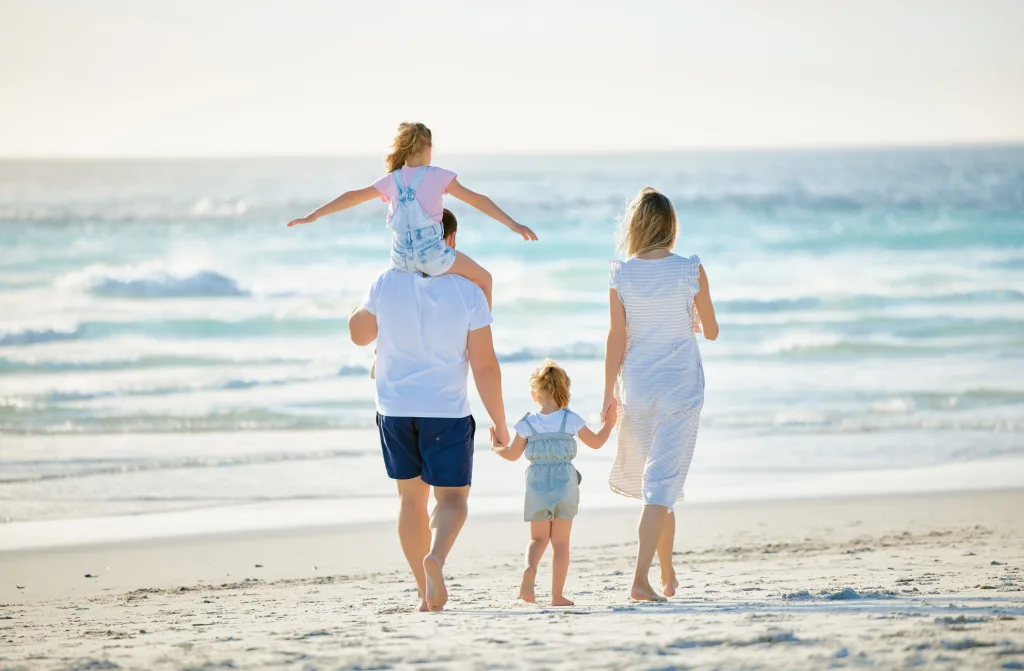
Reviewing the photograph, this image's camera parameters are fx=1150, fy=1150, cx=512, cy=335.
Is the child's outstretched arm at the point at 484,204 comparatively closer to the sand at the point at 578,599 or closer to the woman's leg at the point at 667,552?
the woman's leg at the point at 667,552

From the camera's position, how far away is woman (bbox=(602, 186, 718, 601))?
181 inches

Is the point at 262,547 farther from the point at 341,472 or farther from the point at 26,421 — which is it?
the point at 26,421

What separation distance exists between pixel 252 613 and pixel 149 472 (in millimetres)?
4140

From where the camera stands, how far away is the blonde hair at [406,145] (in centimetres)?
456

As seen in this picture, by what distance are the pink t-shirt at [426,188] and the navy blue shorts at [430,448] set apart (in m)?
0.79

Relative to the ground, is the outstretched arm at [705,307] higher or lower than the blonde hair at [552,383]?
higher

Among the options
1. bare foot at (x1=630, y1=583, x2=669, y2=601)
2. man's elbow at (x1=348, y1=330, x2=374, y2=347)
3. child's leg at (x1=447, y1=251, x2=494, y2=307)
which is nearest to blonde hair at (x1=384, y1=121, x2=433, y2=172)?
child's leg at (x1=447, y1=251, x2=494, y2=307)

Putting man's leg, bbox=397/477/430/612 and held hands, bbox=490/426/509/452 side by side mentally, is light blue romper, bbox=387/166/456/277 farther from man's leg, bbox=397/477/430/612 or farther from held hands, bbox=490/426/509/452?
man's leg, bbox=397/477/430/612

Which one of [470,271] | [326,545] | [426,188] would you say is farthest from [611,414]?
[326,545]

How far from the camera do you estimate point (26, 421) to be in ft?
37.1

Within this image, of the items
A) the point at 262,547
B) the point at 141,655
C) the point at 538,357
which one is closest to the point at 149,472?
the point at 262,547

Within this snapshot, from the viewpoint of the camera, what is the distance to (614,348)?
4.65 metres

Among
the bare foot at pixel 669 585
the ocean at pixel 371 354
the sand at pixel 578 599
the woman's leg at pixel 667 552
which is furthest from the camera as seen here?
the ocean at pixel 371 354

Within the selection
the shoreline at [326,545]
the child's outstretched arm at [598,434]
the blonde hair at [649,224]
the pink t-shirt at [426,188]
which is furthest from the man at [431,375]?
the shoreline at [326,545]
